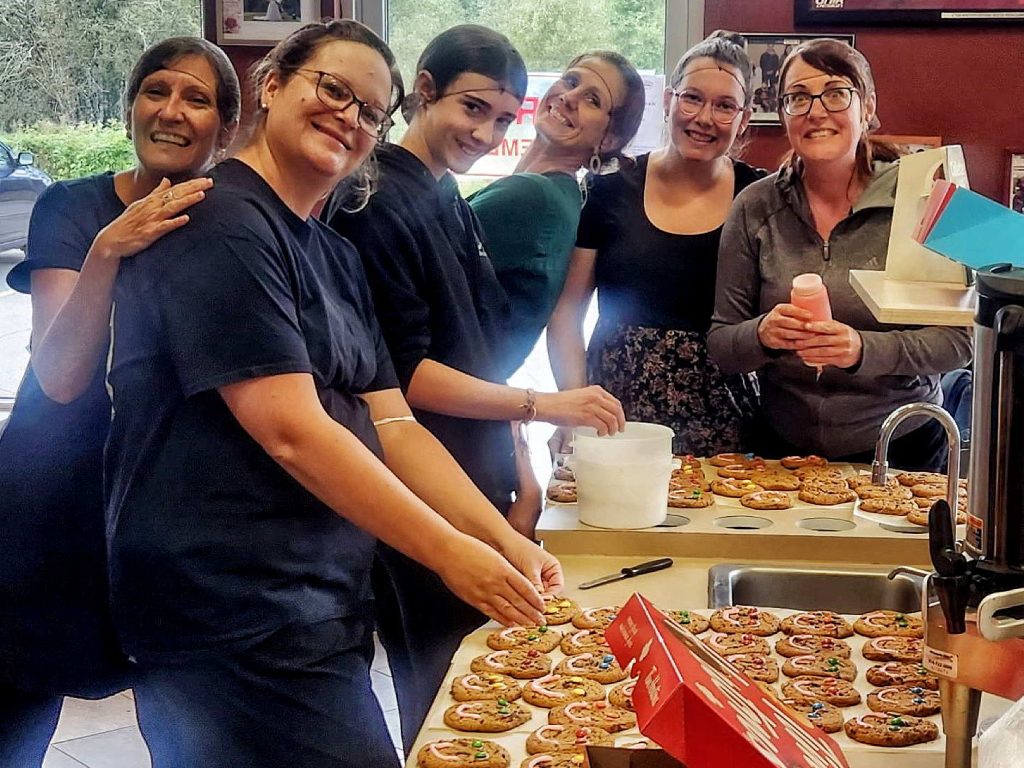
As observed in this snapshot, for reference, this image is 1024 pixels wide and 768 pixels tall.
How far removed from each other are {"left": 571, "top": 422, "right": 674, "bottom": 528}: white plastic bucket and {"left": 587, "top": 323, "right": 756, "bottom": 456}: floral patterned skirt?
561 mm

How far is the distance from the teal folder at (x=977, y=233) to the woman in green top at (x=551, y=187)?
1096 millimetres

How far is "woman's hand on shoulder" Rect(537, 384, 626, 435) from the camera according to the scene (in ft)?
6.41

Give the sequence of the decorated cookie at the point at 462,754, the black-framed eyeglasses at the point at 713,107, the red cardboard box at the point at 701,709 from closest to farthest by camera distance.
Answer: the red cardboard box at the point at 701,709 → the decorated cookie at the point at 462,754 → the black-framed eyeglasses at the point at 713,107

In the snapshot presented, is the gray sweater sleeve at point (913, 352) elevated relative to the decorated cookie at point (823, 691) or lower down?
elevated

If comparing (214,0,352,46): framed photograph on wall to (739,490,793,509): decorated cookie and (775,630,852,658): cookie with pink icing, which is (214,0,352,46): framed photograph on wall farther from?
(775,630,852,658): cookie with pink icing

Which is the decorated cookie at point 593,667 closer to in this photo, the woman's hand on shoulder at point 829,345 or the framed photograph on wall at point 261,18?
the woman's hand on shoulder at point 829,345

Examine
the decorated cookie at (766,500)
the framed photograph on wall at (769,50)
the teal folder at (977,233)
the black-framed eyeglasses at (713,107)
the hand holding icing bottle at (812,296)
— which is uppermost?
the framed photograph on wall at (769,50)

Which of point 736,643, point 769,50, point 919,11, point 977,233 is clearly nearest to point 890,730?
point 736,643

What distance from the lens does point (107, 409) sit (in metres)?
1.77

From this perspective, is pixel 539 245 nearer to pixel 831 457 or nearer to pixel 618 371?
pixel 618 371

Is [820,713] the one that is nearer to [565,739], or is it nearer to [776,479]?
[565,739]

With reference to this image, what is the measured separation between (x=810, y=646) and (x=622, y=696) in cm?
31

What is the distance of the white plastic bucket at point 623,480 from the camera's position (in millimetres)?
1931

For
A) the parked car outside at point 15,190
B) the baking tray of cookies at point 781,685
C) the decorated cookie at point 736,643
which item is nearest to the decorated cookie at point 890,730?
the baking tray of cookies at point 781,685
